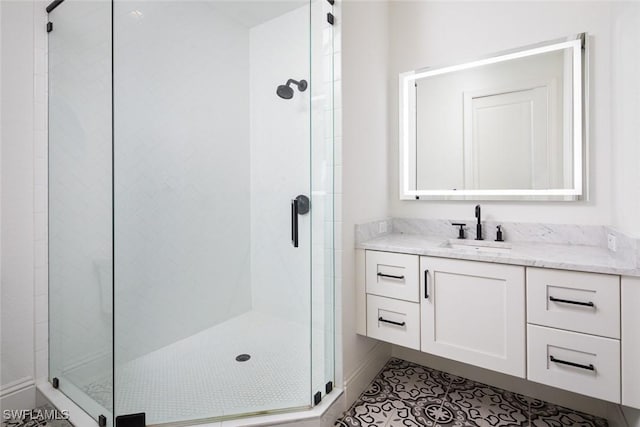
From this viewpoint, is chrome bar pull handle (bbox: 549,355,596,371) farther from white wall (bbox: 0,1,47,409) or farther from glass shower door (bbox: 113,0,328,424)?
white wall (bbox: 0,1,47,409)

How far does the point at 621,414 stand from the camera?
135cm

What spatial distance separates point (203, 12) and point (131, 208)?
1.29m

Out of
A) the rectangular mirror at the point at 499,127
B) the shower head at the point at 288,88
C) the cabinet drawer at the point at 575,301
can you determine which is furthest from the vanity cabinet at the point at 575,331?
the shower head at the point at 288,88

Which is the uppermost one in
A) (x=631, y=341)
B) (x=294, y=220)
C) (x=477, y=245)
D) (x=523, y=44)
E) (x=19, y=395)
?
(x=523, y=44)

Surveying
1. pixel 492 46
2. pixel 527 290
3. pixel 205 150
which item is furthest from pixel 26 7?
pixel 527 290

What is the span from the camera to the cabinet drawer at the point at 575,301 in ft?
3.83

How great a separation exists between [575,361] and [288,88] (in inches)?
72.0

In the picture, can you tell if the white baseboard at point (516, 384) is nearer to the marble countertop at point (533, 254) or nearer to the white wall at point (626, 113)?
the marble countertop at point (533, 254)

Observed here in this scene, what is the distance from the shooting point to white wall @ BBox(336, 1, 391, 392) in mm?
1650

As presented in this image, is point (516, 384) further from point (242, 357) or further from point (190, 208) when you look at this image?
point (190, 208)

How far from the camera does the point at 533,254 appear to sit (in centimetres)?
142

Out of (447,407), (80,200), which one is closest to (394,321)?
(447,407)

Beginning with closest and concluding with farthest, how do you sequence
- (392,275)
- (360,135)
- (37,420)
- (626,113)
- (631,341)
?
1. (631,341)
2. (626,113)
3. (37,420)
4. (392,275)
5. (360,135)

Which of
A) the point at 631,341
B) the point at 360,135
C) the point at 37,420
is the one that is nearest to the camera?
the point at 631,341
